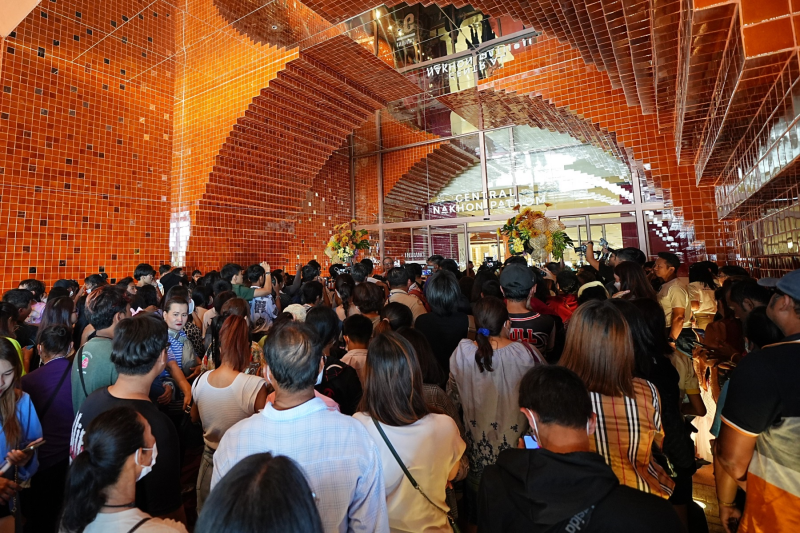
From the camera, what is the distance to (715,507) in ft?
8.44

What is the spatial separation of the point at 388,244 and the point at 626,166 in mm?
6724

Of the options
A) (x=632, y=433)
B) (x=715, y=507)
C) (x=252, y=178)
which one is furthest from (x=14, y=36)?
(x=715, y=507)

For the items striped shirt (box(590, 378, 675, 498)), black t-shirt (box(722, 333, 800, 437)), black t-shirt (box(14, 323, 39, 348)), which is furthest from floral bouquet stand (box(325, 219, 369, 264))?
black t-shirt (box(722, 333, 800, 437))

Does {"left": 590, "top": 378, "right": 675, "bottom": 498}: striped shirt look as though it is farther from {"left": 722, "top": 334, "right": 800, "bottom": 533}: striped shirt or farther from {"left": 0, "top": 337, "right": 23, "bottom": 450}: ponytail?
{"left": 0, "top": 337, "right": 23, "bottom": 450}: ponytail

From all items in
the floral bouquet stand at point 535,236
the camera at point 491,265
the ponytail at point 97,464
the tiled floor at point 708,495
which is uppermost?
the floral bouquet stand at point 535,236

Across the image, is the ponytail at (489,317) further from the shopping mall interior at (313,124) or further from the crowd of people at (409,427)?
the shopping mall interior at (313,124)

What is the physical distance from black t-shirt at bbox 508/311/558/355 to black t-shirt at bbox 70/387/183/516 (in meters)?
1.85

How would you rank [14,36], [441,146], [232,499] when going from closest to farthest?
[232,499] < [14,36] < [441,146]

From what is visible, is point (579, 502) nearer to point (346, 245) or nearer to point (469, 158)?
point (346, 245)

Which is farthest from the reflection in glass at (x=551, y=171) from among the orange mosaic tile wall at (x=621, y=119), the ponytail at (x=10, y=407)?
the ponytail at (x=10, y=407)

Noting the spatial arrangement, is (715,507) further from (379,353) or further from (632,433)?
(379,353)

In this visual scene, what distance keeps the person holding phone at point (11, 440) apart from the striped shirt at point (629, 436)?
2256mm

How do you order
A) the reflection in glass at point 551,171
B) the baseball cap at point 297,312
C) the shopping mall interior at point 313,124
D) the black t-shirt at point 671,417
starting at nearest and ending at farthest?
the black t-shirt at point 671,417
the baseball cap at point 297,312
the shopping mall interior at point 313,124
the reflection in glass at point 551,171

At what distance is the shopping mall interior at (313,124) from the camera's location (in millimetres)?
4496
